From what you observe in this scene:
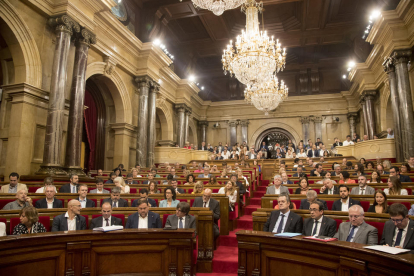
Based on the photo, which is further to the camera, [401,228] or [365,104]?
[365,104]

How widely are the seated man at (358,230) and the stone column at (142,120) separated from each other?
29.4 ft

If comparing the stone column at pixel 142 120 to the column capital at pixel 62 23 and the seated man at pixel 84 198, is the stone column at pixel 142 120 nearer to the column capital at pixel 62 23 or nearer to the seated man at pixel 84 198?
the column capital at pixel 62 23

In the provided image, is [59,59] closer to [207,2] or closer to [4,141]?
[4,141]

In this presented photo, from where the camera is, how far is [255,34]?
8570 mm

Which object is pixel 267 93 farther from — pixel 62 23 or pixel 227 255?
pixel 227 255

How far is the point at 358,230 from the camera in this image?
3.01m

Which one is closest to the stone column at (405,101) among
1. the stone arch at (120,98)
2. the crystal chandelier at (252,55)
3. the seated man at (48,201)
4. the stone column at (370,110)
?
the crystal chandelier at (252,55)

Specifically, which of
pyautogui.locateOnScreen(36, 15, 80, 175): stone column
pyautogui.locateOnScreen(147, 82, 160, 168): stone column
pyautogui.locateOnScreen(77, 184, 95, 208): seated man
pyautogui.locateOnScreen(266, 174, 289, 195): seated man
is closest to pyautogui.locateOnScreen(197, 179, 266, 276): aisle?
pyautogui.locateOnScreen(266, 174, 289, 195): seated man

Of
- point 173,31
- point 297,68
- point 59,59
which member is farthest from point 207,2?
point 297,68

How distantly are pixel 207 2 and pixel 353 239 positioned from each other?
6245mm

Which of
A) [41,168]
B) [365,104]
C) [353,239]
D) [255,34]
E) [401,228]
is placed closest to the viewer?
[401,228]

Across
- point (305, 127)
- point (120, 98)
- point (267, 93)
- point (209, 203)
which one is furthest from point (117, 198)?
point (305, 127)

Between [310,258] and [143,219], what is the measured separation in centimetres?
206

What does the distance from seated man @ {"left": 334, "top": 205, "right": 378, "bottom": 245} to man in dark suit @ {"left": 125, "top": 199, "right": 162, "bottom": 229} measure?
211 cm
